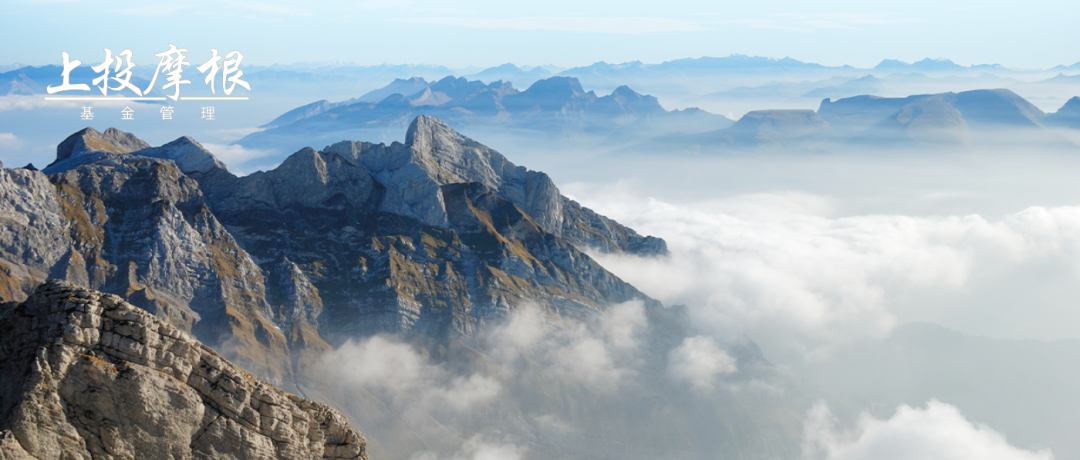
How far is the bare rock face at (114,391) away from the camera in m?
29.5

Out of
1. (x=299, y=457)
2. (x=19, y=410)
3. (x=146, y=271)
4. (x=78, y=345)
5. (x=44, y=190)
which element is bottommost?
(x=146, y=271)

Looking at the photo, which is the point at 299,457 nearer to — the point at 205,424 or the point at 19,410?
the point at 205,424

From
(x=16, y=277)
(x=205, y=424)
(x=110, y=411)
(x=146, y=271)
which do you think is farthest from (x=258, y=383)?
(x=146, y=271)

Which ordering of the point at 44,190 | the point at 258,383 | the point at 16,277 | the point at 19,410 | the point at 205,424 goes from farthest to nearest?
1. the point at 44,190
2. the point at 16,277
3. the point at 258,383
4. the point at 205,424
5. the point at 19,410

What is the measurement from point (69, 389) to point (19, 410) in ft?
6.16

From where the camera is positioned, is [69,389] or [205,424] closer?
[69,389]

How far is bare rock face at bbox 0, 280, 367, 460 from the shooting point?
29547 mm

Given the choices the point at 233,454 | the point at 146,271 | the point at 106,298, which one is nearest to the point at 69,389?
the point at 106,298

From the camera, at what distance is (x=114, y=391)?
3106cm

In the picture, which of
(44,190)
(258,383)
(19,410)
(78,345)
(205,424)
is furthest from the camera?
(44,190)

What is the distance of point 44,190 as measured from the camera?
192 metres

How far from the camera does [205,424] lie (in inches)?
1329

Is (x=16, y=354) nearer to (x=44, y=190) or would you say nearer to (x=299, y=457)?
(x=299, y=457)

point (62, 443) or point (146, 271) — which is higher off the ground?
point (62, 443)
